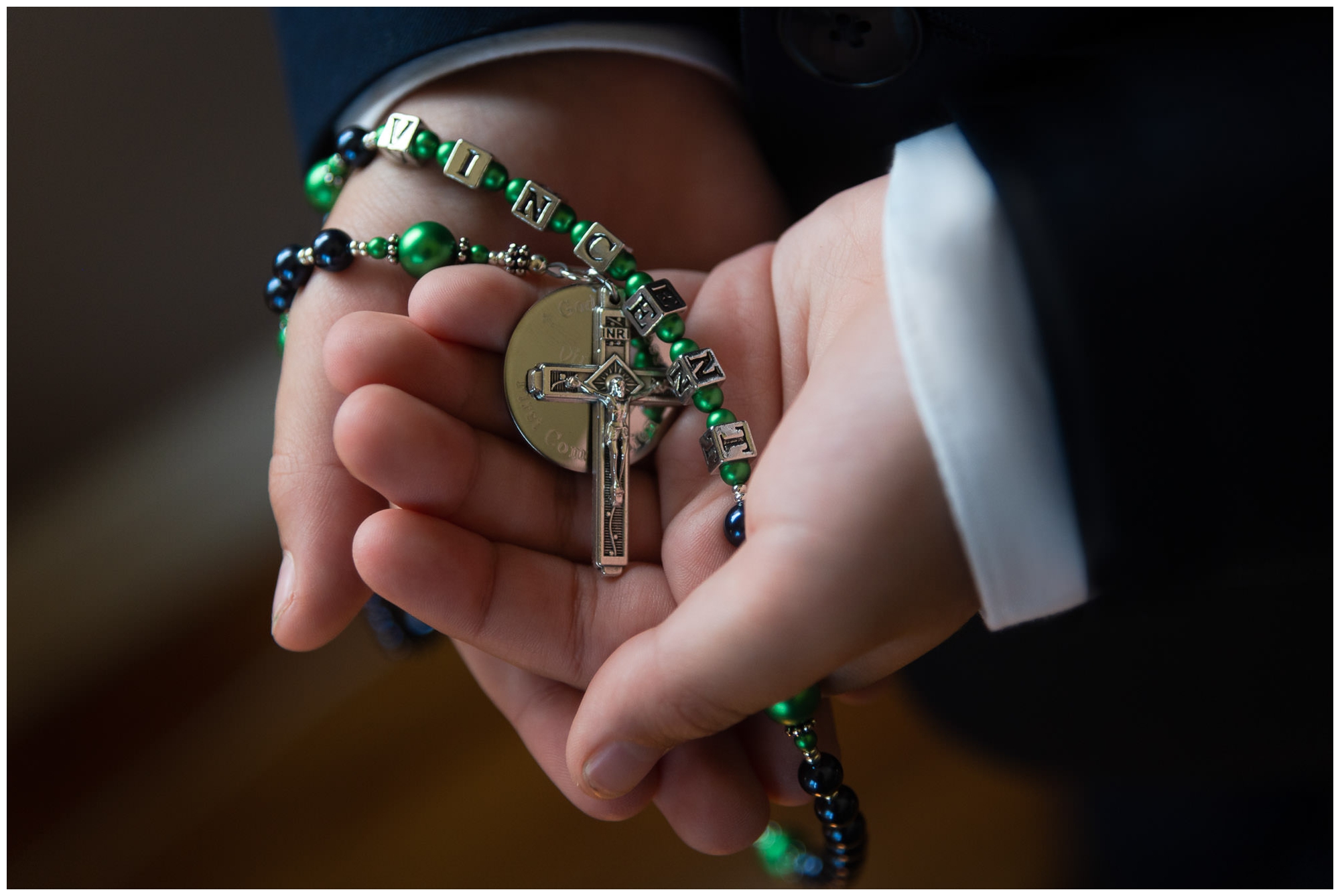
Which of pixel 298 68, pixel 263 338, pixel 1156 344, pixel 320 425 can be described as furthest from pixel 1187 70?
pixel 263 338

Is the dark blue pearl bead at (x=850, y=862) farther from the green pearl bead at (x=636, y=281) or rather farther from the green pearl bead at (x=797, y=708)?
the green pearl bead at (x=636, y=281)

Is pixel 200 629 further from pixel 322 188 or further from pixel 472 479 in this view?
pixel 472 479

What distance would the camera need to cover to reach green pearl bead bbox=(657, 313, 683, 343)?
2.63ft

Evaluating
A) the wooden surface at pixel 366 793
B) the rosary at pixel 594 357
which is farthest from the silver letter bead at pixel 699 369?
the wooden surface at pixel 366 793

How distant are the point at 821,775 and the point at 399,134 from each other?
703 millimetres

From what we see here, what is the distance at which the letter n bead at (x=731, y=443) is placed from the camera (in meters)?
0.73

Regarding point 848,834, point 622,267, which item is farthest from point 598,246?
point 848,834

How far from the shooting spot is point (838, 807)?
2.39 ft

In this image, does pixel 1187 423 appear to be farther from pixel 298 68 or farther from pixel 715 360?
pixel 298 68

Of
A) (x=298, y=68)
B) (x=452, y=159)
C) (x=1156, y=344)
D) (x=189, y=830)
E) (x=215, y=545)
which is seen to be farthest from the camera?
(x=215, y=545)

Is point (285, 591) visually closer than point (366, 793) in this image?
Yes

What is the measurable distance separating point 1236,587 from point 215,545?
1.44 m

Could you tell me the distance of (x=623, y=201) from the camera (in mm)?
979

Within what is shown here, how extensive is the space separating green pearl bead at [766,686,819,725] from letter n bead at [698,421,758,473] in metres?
0.19
